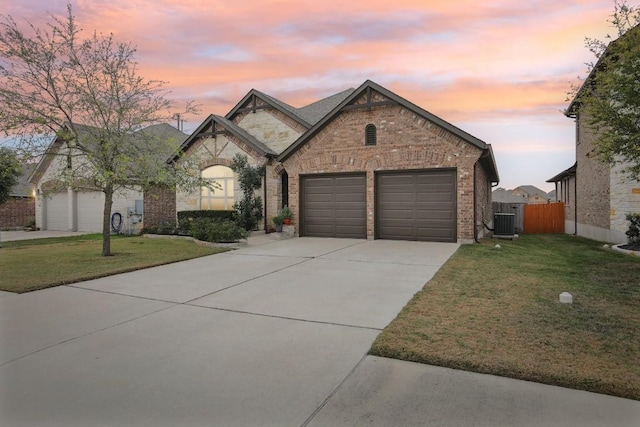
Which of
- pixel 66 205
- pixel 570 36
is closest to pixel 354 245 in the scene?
pixel 570 36

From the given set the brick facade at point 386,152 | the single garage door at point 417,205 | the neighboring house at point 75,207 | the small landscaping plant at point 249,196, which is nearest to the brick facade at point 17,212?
the neighboring house at point 75,207

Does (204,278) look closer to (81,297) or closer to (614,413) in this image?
(81,297)

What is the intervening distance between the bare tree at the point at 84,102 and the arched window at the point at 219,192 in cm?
633

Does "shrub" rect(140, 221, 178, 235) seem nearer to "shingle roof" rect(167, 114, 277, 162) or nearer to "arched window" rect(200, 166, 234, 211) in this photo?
"arched window" rect(200, 166, 234, 211)

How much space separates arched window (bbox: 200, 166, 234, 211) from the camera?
1798 cm

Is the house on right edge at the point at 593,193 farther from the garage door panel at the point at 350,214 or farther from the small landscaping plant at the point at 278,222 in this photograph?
the small landscaping plant at the point at 278,222

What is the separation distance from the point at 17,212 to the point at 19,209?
231mm

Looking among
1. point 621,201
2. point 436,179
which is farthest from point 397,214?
point 621,201

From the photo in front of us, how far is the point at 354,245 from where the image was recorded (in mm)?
12680

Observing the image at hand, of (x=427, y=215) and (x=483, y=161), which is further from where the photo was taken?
(x=483, y=161)

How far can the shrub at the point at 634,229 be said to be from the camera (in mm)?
11500

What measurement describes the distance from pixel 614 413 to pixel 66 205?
88.0 ft

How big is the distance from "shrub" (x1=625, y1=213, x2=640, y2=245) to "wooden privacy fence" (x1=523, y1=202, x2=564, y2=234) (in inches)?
395

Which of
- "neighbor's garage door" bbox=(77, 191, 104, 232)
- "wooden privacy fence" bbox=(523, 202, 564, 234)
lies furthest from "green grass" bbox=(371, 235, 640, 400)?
"neighbor's garage door" bbox=(77, 191, 104, 232)
